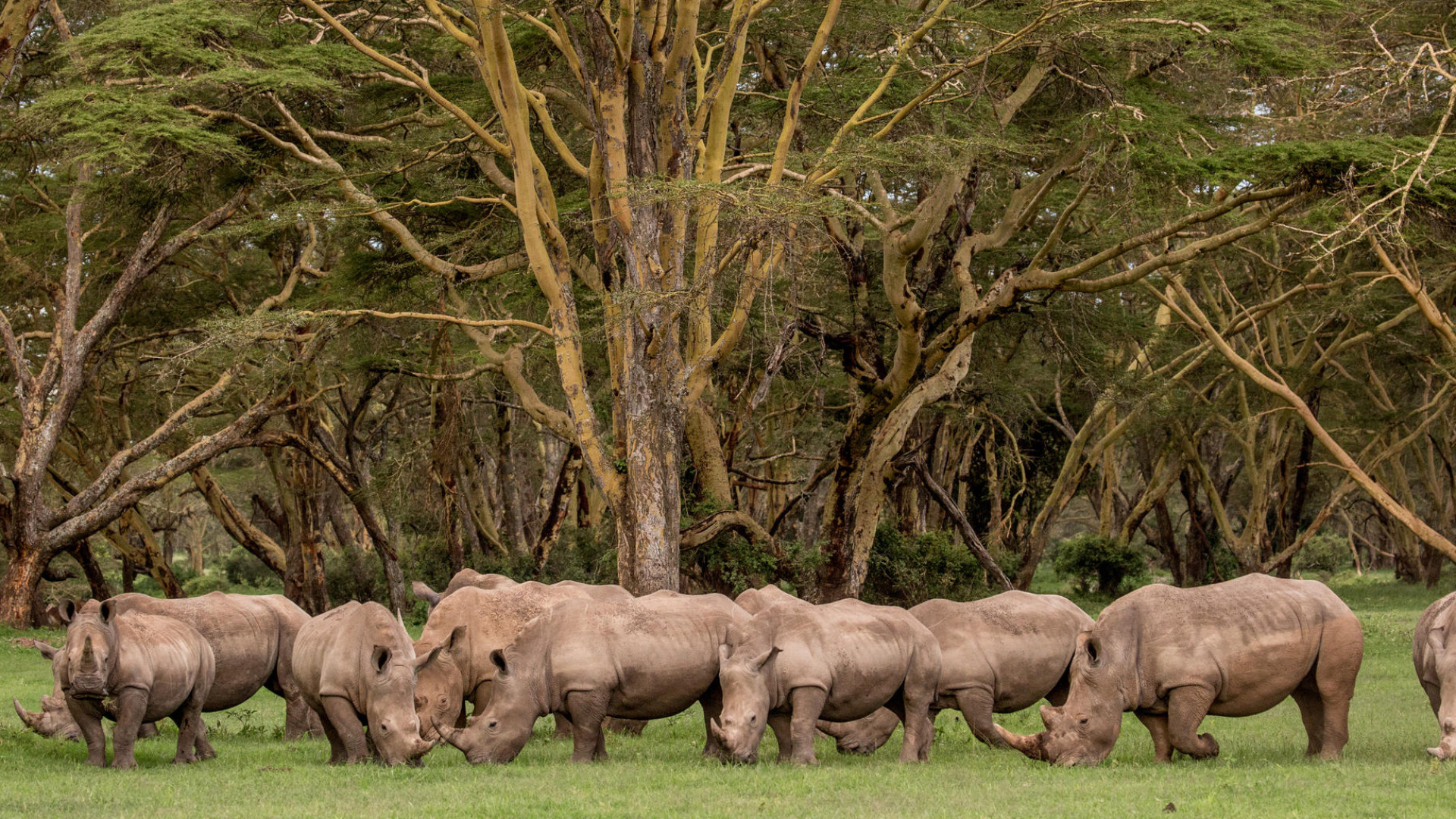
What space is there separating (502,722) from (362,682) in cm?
98

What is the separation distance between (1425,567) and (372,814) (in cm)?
3758

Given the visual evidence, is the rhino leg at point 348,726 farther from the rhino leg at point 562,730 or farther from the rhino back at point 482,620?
the rhino leg at point 562,730

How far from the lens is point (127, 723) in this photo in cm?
1052

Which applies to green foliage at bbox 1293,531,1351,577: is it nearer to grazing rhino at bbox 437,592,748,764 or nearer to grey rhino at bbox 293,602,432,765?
grazing rhino at bbox 437,592,748,764

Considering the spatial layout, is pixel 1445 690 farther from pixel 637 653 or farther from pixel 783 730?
pixel 637 653

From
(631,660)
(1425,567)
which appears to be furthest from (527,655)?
(1425,567)

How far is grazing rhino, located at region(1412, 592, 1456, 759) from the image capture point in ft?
30.8

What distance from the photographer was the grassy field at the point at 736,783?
28.2ft

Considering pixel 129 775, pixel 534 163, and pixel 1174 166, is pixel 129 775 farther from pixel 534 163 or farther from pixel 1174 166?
pixel 1174 166

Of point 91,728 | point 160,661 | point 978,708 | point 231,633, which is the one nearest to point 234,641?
point 231,633

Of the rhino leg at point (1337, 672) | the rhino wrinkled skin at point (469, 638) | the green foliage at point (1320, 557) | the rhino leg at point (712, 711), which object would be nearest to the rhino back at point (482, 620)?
the rhino wrinkled skin at point (469, 638)

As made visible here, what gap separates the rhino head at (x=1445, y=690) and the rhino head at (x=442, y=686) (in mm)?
6431

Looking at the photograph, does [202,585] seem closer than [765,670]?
No

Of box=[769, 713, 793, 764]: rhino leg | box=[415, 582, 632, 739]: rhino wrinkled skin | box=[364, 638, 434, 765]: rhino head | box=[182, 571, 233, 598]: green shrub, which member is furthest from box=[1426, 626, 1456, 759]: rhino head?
box=[182, 571, 233, 598]: green shrub
